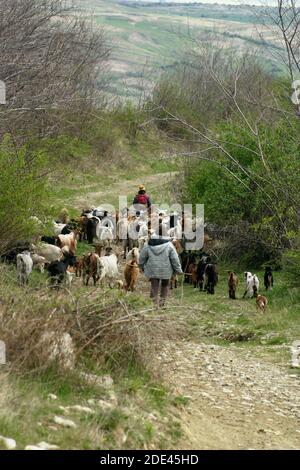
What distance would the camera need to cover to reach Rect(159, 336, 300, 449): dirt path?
7254mm

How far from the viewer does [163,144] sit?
37.5 metres

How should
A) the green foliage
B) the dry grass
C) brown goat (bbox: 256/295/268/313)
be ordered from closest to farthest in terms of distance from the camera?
the dry grass → brown goat (bbox: 256/295/268/313) → the green foliage

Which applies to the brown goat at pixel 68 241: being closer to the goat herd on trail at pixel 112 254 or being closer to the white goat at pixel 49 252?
the goat herd on trail at pixel 112 254

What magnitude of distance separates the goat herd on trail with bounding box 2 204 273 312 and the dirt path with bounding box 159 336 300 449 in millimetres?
2682

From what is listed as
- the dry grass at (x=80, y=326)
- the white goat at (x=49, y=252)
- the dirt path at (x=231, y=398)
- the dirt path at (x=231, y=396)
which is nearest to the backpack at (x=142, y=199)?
the white goat at (x=49, y=252)

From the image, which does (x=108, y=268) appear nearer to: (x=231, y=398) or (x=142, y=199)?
(x=142, y=199)

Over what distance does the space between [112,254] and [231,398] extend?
8504 millimetres

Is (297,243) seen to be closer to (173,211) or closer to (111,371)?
(173,211)

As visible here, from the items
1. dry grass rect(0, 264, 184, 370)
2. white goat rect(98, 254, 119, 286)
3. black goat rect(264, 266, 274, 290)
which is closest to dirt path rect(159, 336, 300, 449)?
dry grass rect(0, 264, 184, 370)

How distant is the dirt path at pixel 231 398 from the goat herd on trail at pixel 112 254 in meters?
2.68

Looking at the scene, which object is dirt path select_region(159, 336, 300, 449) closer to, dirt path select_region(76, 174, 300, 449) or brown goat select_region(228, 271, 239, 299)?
dirt path select_region(76, 174, 300, 449)

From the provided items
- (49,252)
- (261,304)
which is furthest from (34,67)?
(261,304)

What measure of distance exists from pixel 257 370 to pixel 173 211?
1323 centimetres

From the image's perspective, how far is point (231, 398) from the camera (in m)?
8.44
